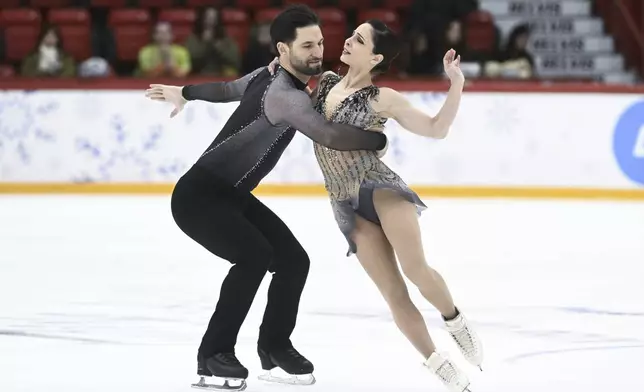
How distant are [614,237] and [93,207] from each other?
13.6 ft

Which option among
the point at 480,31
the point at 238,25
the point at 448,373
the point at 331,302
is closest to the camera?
the point at 448,373

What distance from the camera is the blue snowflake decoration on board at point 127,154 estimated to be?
34.4 feet

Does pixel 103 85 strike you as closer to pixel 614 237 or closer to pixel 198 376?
pixel 614 237

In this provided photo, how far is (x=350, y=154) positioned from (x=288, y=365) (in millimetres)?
819

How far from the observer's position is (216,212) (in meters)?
4.14

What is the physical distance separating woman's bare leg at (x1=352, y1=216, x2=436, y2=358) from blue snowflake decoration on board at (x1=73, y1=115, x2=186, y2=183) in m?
6.53

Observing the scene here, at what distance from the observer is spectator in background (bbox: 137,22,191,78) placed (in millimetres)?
11336

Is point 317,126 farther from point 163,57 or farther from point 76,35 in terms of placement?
point 76,35

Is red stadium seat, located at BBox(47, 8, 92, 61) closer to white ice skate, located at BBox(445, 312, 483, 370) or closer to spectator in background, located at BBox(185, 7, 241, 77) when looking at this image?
spectator in background, located at BBox(185, 7, 241, 77)

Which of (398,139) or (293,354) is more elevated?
(293,354)

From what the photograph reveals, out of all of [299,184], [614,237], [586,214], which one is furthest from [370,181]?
[299,184]

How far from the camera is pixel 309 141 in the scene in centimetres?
1046

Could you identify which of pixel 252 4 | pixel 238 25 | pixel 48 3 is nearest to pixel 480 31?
pixel 252 4

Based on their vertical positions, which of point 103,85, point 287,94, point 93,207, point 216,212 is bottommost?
point 93,207
